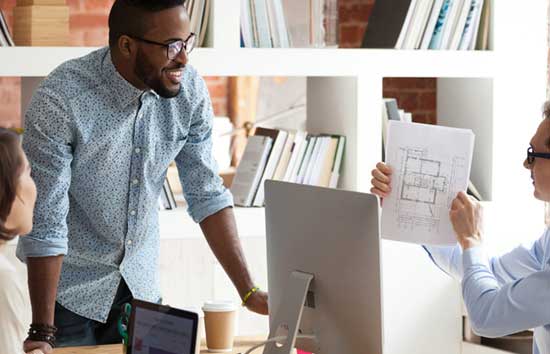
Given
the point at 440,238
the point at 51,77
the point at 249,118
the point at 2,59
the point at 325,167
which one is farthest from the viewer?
the point at 249,118

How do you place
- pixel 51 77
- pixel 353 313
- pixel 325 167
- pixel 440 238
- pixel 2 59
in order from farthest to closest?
pixel 325 167
pixel 2 59
pixel 51 77
pixel 440 238
pixel 353 313

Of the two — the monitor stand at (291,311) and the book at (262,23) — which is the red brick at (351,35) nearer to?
the book at (262,23)

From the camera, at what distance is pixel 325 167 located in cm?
372

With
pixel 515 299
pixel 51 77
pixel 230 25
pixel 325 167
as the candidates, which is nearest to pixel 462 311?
pixel 325 167

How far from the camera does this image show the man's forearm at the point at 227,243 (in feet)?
8.80

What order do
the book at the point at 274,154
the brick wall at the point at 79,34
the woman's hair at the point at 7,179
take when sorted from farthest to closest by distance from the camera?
the brick wall at the point at 79,34 < the book at the point at 274,154 < the woman's hair at the point at 7,179

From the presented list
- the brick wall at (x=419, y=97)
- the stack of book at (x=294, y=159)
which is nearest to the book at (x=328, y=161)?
the stack of book at (x=294, y=159)

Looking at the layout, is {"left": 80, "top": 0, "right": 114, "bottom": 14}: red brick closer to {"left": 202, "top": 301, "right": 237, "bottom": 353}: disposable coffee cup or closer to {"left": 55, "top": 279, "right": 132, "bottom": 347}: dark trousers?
{"left": 55, "top": 279, "right": 132, "bottom": 347}: dark trousers

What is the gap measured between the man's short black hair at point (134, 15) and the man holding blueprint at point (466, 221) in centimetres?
65

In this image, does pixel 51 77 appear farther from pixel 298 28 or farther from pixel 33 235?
pixel 298 28

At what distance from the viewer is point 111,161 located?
101 inches

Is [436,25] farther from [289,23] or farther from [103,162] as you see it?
[103,162]

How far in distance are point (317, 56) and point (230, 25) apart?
32 cm

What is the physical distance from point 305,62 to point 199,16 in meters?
0.39
